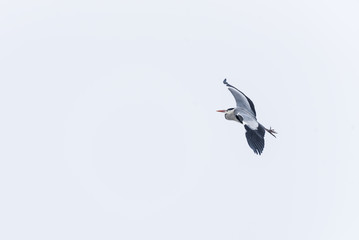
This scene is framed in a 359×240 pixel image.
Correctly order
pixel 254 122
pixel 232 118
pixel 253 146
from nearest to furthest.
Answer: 1. pixel 253 146
2. pixel 254 122
3. pixel 232 118

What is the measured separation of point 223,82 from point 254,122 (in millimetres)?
3761

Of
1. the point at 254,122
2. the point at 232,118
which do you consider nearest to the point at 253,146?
the point at 254,122

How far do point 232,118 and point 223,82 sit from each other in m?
1.50

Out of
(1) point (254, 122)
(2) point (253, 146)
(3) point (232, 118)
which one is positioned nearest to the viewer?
(2) point (253, 146)

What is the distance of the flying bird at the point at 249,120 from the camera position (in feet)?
95.9

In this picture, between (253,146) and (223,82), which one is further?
(223,82)

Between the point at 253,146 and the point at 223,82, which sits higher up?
the point at 223,82

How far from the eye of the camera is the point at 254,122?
1217 inches

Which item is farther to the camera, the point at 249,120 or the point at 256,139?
the point at 249,120

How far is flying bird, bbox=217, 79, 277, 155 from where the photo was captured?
29219 mm

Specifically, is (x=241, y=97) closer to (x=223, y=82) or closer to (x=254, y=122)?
(x=223, y=82)

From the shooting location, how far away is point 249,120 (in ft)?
102

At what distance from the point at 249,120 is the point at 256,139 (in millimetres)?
1851

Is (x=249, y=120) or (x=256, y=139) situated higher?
(x=249, y=120)
